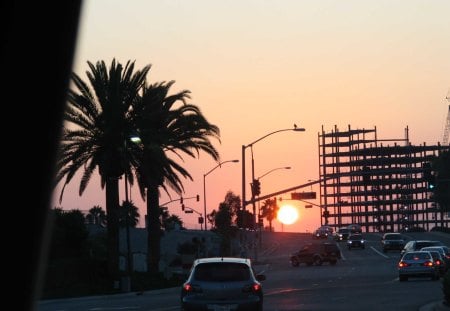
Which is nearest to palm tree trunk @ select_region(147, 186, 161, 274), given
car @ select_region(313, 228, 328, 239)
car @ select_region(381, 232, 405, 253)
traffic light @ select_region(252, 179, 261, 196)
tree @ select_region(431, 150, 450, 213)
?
traffic light @ select_region(252, 179, 261, 196)

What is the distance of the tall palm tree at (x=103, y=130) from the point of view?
4972 cm

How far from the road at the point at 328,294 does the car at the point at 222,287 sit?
8675mm

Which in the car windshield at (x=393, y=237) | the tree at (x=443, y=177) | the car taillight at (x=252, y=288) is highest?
the tree at (x=443, y=177)

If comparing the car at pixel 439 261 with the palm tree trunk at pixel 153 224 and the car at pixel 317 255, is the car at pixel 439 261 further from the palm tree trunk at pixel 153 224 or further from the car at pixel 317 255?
the car at pixel 317 255

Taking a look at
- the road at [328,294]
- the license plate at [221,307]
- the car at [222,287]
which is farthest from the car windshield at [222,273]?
the road at [328,294]

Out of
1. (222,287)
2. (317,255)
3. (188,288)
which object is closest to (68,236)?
(317,255)

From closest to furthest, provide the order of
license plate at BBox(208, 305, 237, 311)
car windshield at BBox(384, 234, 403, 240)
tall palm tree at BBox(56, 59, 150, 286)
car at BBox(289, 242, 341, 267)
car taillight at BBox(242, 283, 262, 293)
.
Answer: license plate at BBox(208, 305, 237, 311) → car taillight at BBox(242, 283, 262, 293) → tall palm tree at BBox(56, 59, 150, 286) → car at BBox(289, 242, 341, 267) → car windshield at BBox(384, 234, 403, 240)

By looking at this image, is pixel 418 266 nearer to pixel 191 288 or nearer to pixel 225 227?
pixel 191 288

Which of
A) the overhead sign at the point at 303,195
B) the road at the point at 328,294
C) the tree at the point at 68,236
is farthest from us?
the overhead sign at the point at 303,195

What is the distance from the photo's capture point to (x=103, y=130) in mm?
50156

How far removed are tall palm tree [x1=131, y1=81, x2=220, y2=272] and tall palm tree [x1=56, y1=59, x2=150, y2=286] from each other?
3.85 ft

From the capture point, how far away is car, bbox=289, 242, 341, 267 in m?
79.1

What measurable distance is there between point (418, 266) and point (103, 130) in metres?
16.9

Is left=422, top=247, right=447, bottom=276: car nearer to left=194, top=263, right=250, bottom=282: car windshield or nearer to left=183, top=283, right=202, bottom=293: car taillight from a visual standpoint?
left=194, top=263, right=250, bottom=282: car windshield
